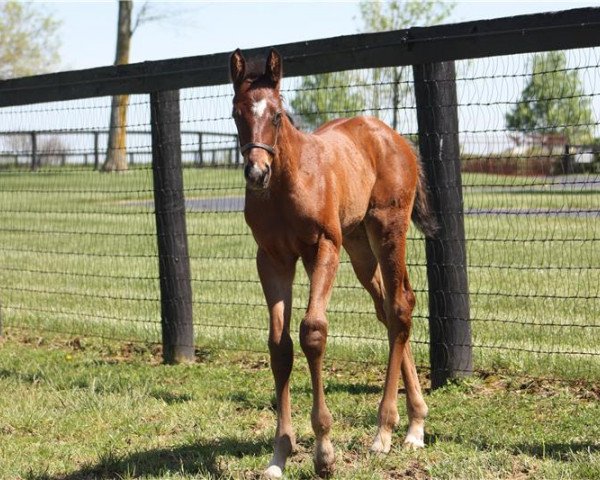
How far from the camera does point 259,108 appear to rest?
4785 mm

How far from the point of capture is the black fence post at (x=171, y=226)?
8227 millimetres

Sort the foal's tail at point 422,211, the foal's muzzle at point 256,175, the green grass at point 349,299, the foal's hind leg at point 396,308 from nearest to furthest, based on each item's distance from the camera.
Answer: the foal's muzzle at point 256,175
the foal's hind leg at point 396,308
the foal's tail at point 422,211
the green grass at point 349,299

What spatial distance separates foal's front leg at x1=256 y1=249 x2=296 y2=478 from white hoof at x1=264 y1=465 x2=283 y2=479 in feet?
0.13

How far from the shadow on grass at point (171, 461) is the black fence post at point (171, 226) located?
264 centimetres

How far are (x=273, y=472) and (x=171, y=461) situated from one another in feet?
2.29

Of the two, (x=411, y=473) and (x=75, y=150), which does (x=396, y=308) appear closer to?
(x=411, y=473)

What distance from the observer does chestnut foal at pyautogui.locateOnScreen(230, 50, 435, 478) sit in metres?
4.88

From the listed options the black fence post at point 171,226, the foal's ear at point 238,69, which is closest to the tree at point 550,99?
the foal's ear at point 238,69

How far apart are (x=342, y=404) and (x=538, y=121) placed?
281 centimetres

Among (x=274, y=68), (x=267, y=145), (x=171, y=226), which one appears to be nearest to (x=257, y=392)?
(x=171, y=226)

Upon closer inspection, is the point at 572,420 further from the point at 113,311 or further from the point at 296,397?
the point at 113,311

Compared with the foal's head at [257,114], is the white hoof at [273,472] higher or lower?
lower

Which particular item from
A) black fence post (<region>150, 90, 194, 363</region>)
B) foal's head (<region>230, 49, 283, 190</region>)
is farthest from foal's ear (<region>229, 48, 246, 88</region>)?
black fence post (<region>150, 90, 194, 363</region>)

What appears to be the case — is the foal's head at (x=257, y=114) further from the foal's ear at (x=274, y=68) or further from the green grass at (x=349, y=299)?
the green grass at (x=349, y=299)
